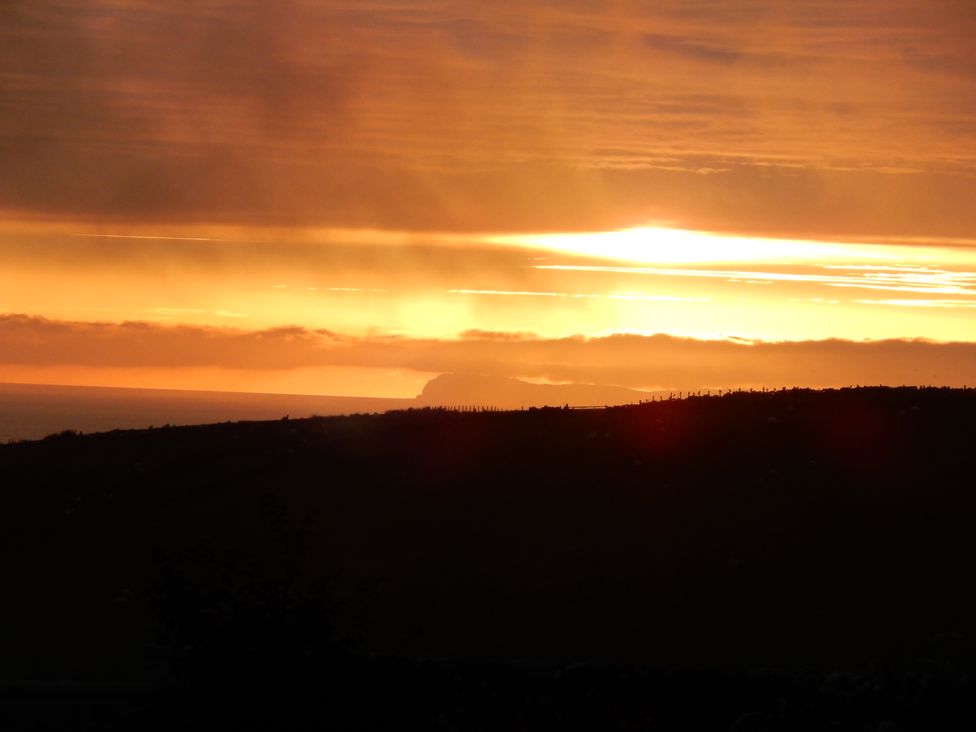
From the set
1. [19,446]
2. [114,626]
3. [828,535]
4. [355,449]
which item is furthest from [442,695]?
[19,446]

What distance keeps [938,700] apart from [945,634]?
2.50 meters

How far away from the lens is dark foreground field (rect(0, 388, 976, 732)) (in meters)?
12.1

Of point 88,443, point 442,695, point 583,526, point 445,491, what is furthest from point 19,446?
point 442,695

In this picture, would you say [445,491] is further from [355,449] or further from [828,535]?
[828,535]

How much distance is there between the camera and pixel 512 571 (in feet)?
55.5

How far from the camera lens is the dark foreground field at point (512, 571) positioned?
1213cm

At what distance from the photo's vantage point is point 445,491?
1984cm

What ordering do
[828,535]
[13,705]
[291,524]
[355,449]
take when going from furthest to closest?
[355,449] → [828,535] → [291,524] → [13,705]

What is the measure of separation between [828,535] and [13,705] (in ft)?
36.2

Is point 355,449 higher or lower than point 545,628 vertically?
higher

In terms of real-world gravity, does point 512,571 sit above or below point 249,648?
above

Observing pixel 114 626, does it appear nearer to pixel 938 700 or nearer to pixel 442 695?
pixel 442 695

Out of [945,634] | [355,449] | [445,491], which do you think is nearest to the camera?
[945,634]

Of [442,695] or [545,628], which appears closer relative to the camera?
[442,695]
